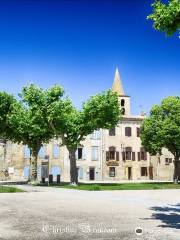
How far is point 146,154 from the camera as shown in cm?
7212

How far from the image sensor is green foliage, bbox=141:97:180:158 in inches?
Answer: 1986

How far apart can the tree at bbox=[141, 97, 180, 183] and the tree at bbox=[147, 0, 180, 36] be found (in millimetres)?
37107

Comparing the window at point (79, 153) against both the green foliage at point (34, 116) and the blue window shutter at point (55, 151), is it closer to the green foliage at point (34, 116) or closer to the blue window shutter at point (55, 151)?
the blue window shutter at point (55, 151)

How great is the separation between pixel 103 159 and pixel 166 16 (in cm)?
5674

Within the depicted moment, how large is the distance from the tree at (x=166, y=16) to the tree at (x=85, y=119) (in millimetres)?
27710

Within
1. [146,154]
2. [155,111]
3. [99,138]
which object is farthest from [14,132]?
[146,154]

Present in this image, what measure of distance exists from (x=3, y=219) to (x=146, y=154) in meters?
59.1

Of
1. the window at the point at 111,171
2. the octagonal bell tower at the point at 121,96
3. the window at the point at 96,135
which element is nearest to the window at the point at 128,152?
the window at the point at 111,171

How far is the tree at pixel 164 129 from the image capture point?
5041 centimetres

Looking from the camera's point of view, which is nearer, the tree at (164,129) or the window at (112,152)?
the tree at (164,129)

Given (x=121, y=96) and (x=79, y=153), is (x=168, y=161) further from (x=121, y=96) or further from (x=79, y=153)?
(x=79, y=153)

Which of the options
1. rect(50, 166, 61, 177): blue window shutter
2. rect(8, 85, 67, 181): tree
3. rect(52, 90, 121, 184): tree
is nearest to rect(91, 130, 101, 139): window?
rect(50, 166, 61, 177): blue window shutter

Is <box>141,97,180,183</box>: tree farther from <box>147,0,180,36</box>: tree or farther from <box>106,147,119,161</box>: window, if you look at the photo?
<box>147,0,180,36</box>: tree

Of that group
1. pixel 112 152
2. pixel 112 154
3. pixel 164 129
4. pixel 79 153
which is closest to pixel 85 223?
A: pixel 164 129
